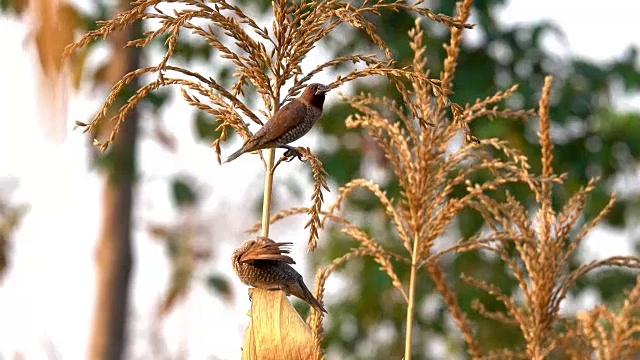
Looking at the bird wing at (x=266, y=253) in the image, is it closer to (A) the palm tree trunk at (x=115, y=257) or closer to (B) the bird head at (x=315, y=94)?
(B) the bird head at (x=315, y=94)

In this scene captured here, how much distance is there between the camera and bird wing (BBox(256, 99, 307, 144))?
1.86 meters

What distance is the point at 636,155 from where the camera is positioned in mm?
9406

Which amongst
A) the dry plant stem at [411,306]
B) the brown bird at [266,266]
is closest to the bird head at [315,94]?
the brown bird at [266,266]

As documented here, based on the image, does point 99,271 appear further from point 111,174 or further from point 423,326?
point 423,326

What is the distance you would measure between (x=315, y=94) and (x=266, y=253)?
12.6 inches

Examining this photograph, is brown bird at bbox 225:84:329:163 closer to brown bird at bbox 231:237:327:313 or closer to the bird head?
the bird head

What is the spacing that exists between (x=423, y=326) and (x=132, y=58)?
3349mm

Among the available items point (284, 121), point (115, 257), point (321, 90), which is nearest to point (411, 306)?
A: point (321, 90)

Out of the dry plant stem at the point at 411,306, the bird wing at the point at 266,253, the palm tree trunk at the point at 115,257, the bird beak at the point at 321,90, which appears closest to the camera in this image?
the bird wing at the point at 266,253

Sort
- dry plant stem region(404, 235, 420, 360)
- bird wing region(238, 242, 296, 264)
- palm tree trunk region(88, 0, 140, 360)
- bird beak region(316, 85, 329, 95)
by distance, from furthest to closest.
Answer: palm tree trunk region(88, 0, 140, 360) → dry plant stem region(404, 235, 420, 360) → bird beak region(316, 85, 329, 95) → bird wing region(238, 242, 296, 264)

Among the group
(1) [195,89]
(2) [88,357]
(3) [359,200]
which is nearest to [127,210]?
(2) [88,357]

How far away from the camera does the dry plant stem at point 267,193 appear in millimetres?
1848

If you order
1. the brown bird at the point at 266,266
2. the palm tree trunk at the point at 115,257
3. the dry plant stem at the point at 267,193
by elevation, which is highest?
the palm tree trunk at the point at 115,257

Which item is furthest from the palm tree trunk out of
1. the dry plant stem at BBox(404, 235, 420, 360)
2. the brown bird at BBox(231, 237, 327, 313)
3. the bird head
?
the brown bird at BBox(231, 237, 327, 313)
